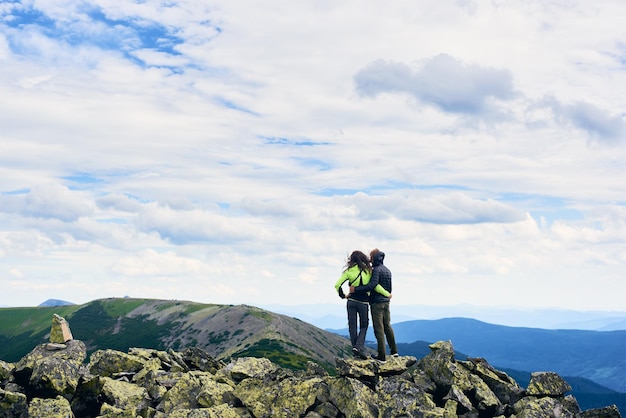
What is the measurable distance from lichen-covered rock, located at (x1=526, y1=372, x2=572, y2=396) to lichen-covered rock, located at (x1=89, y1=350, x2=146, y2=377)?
822 inches

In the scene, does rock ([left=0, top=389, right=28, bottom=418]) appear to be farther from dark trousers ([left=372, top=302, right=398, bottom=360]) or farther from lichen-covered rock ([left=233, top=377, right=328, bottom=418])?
dark trousers ([left=372, top=302, right=398, bottom=360])

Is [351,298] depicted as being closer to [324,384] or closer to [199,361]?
[324,384]

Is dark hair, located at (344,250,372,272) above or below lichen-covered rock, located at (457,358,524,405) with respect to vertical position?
above

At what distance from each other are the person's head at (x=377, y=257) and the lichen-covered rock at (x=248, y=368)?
7939 millimetres

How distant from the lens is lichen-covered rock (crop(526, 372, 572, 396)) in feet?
89.5

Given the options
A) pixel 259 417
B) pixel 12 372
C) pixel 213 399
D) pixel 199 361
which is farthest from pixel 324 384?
pixel 12 372

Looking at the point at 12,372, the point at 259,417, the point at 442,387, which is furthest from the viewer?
the point at 12,372

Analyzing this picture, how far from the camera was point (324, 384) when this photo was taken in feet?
86.4

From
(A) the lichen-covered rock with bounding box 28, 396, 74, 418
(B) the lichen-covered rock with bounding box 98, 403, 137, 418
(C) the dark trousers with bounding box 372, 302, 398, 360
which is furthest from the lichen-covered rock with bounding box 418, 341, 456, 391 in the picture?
(A) the lichen-covered rock with bounding box 28, 396, 74, 418

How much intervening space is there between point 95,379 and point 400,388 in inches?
582

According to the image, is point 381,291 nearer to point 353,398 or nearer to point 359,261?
point 359,261

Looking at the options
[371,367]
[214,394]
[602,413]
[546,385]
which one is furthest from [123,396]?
[602,413]

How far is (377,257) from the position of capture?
29.7 m

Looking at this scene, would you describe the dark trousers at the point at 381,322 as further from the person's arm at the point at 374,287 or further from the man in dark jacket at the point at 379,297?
the person's arm at the point at 374,287
